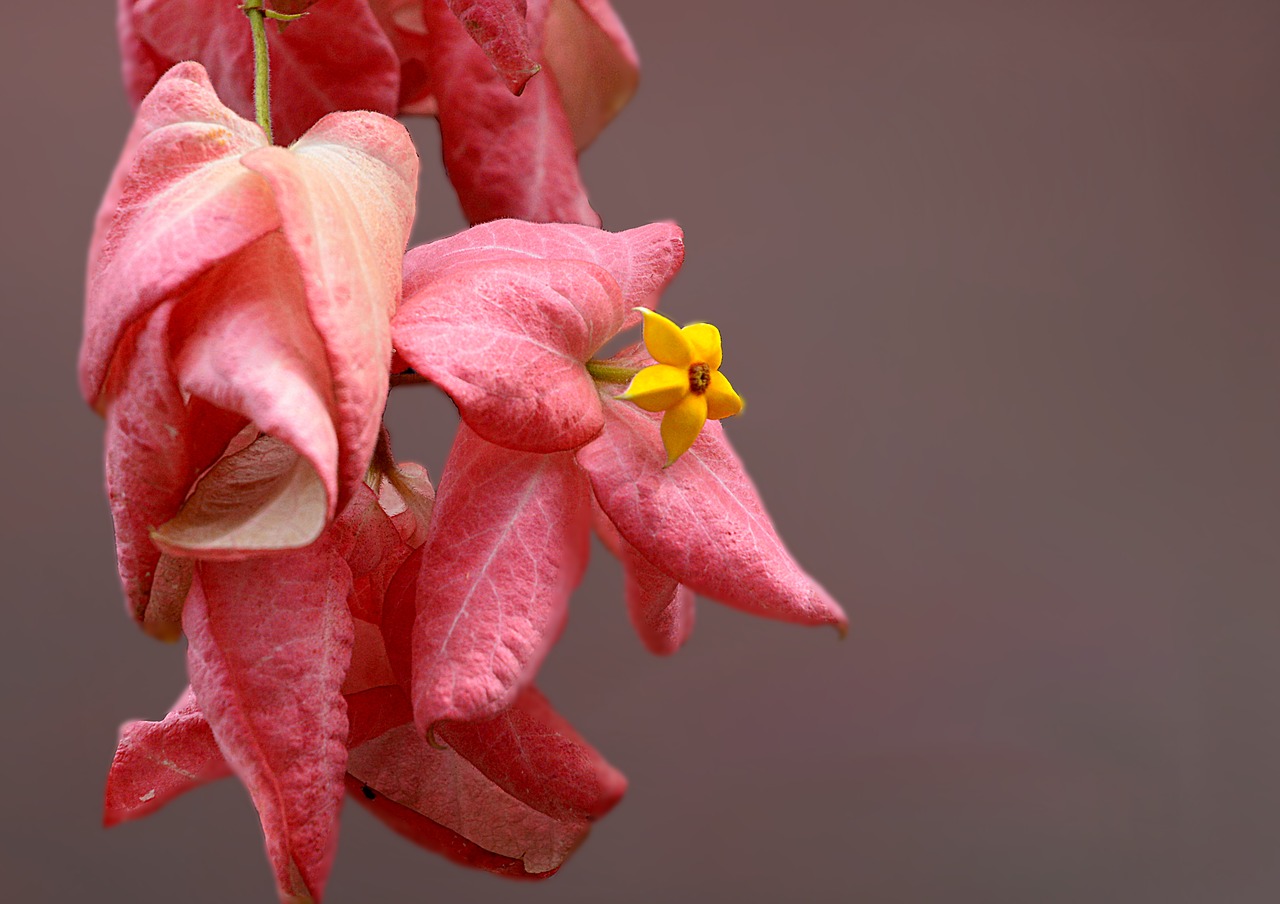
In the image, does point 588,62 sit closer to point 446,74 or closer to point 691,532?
point 446,74

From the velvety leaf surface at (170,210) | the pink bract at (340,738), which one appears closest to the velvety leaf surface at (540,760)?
the pink bract at (340,738)

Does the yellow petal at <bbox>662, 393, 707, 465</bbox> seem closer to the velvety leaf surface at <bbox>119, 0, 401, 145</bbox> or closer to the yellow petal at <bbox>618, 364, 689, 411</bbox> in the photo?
the yellow petal at <bbox>618, 364, 689, 411</bbox>

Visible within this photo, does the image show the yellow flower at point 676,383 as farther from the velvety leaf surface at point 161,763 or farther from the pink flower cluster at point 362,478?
the velvety leaf surface at point 161,763

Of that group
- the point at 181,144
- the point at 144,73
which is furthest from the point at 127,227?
the point at 144,73

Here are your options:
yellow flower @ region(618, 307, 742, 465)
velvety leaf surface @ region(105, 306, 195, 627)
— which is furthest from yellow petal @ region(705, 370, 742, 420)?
velvety leaf surface @ region(105, 306, 195, 627)

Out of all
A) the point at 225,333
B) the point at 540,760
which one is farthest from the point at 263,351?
the point at 540,760

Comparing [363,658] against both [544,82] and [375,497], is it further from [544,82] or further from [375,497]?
[544,82]
